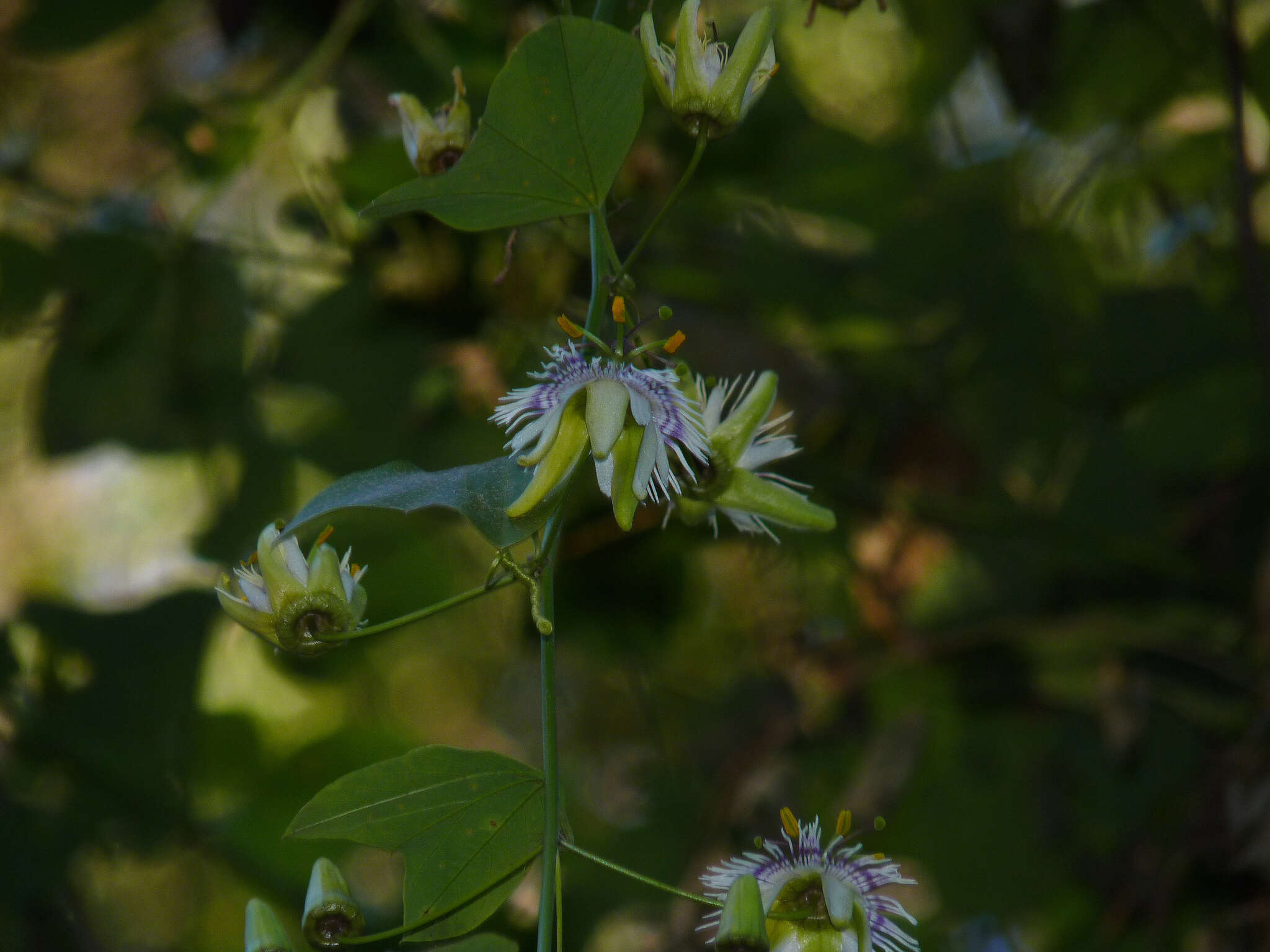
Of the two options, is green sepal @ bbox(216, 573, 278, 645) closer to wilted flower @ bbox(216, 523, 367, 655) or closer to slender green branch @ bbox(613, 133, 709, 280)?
wilted flower @ bbox(216, 523, 367, 655)

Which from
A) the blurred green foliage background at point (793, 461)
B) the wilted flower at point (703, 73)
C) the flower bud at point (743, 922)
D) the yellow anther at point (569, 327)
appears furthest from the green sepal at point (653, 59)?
the blurred green foliage background at point (793, 461)

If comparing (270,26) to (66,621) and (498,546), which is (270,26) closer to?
(66,621)

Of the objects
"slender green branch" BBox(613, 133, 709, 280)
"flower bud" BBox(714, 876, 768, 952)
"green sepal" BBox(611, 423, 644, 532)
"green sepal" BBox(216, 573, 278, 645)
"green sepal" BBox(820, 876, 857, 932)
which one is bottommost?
"green sepal" BBox(820, 876, 857, 932)

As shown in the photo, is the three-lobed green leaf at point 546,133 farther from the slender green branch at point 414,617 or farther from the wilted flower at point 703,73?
the slender green branch at point 414,617

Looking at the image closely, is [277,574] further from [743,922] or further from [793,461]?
[793,461]

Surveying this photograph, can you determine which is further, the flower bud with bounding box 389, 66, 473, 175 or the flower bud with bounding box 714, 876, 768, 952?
the flower bud with bounding box 389, 66, 473, 175

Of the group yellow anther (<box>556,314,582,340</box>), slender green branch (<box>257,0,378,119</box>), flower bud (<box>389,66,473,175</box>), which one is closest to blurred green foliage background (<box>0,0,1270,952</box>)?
slender green branch (<box>257,0,378,119</box>)
